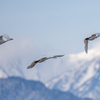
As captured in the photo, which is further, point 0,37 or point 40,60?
point 0,37

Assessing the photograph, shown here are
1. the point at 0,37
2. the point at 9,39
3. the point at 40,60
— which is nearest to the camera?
the point at 40,60

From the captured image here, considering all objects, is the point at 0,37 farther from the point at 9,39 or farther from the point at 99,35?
the point at 99,35

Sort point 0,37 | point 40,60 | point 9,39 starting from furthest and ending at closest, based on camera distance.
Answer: point 0,37, point 9,39, point 40,60

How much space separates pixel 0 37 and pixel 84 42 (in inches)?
245

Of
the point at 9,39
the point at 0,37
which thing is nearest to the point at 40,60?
the point at 9,39

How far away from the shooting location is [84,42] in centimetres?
2666

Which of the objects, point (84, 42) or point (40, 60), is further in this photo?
point (84, 42)

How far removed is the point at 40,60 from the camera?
24.2m

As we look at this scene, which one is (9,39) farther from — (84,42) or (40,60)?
(84,42)

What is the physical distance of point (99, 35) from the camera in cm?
2530

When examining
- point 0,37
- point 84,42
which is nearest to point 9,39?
point 0,37

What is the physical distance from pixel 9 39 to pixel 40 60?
9.79 feet

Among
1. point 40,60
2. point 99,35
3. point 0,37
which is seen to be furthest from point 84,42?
point 0,37

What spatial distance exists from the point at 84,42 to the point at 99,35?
1674 mm
